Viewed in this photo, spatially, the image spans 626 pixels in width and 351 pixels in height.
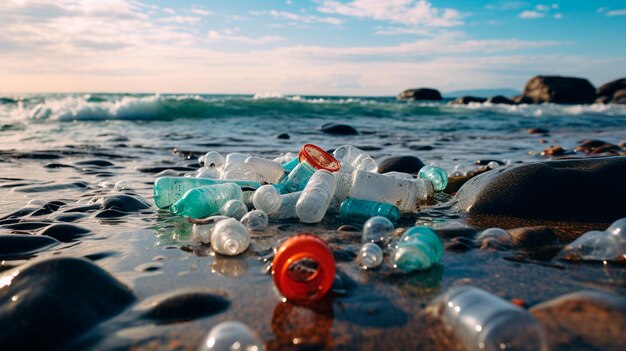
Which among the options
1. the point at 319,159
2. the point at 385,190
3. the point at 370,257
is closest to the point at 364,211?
the point at 385,190

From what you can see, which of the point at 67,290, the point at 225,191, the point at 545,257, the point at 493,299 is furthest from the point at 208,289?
the point at 545,257

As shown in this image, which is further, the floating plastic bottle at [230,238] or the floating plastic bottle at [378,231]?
the floating plastic bottle at [378,231]

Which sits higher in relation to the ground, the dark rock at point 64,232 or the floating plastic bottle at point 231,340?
the floating plastic bottle at point 231,340

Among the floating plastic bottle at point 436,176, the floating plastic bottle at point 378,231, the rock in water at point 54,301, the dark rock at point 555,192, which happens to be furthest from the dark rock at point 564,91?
the rock in water at point 54,301

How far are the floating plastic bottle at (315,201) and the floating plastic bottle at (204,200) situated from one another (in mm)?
489

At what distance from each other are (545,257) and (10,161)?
18.5 feet

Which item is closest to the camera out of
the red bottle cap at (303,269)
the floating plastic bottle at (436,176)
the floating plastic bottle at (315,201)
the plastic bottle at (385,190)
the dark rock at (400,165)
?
the red bottle cap at (303,269)

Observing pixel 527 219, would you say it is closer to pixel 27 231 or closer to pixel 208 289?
pixel 208 289

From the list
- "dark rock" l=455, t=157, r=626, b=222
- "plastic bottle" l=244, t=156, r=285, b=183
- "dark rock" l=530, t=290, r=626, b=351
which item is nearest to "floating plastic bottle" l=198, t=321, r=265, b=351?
"dark rock" l=530, t=290, r=626, b=351

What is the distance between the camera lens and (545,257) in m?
2.25

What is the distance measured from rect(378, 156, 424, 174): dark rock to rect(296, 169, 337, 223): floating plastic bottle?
2048mm

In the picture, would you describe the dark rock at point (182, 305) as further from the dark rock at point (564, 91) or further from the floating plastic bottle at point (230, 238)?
the dark rock at point (564, 91)

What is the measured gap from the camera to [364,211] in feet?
10.0

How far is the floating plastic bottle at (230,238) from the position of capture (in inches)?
91.4
